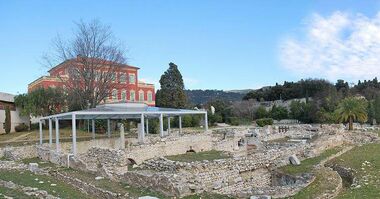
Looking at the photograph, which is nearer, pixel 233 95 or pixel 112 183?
pixel 112 183

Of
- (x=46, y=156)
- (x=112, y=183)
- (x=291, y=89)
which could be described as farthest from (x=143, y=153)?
(x=291, y=89)

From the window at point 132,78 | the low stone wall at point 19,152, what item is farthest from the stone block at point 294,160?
the window at point 132,78

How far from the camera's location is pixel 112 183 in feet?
54.4

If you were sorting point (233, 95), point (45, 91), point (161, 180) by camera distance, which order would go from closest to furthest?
point (161, 180)
point (45, 91)
point (233, 95)

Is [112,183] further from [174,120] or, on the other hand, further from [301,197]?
[174,120]

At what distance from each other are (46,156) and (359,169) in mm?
18951

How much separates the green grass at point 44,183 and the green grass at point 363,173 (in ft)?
32.2

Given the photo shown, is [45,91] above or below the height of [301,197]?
above

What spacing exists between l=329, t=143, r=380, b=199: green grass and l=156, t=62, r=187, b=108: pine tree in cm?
3847

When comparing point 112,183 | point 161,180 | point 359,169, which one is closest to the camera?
point 161,180

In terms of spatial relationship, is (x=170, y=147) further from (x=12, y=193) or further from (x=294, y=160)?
(x=12, y=193)

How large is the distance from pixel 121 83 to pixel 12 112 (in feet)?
42.1

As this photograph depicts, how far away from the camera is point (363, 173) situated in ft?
59.9

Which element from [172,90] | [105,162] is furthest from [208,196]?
[172,90]
